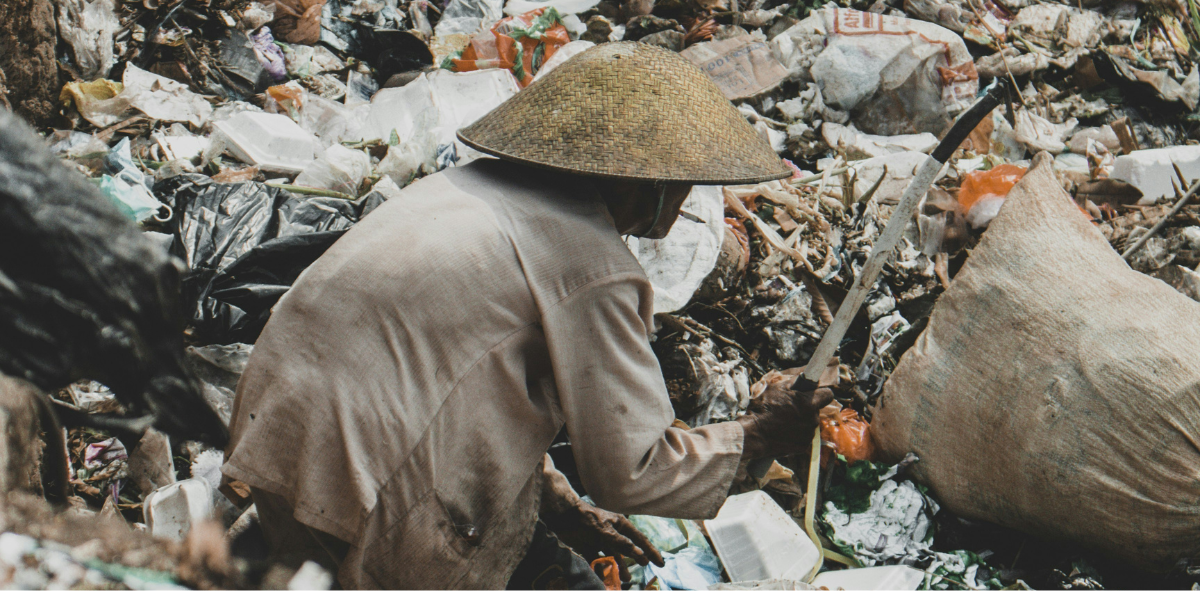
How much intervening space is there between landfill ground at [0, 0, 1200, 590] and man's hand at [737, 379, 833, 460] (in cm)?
47

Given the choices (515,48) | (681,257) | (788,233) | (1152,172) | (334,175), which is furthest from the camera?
(515,48)

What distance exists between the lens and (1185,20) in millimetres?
5293

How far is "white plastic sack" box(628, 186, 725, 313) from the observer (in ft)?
8.26

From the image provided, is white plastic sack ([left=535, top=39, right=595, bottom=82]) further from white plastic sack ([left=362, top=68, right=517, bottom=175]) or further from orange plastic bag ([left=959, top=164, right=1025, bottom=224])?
orange plastic bag ([left=959, top=164, right=1025, bottom=224])

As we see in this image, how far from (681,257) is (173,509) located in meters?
1.70

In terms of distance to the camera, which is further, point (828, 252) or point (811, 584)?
point (828, 252)

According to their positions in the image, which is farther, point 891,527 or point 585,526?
point 891,527

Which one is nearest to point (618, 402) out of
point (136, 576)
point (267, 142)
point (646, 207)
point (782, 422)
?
point (646, 207)

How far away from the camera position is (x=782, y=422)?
1.59 metres

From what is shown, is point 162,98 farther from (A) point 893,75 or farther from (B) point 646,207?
(A) point 893,75

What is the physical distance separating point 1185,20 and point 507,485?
642 centimetres

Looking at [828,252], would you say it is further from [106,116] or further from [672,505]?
[106,116]
